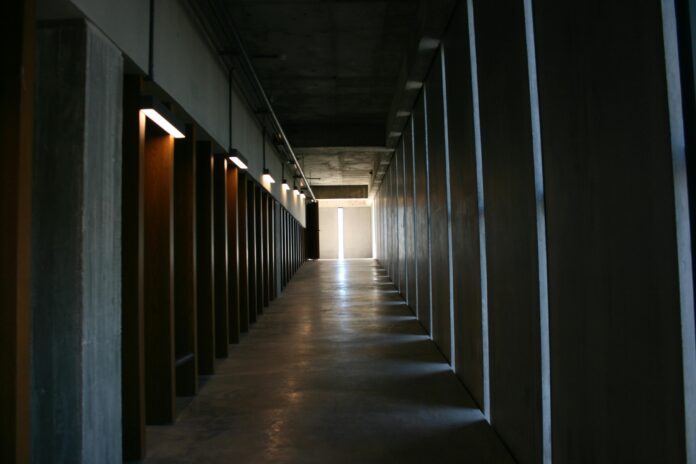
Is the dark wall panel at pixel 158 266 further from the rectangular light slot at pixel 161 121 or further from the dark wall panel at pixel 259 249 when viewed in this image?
the dark wall panel at pixel 259 249

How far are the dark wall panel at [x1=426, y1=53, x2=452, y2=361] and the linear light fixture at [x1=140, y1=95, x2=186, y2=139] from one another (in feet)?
9.87

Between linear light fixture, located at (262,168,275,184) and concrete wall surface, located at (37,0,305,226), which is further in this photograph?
linear light fixture, located at (262,168,275,184)

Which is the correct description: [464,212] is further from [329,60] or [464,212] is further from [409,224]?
[409,224]

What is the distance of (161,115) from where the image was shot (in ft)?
12.9

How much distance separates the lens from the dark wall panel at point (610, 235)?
5.93ft

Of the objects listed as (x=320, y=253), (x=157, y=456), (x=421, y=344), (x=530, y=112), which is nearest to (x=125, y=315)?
(x=157, y=456)

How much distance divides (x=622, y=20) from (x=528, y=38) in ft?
3.64

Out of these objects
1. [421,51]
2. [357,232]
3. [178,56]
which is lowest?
[357,232]

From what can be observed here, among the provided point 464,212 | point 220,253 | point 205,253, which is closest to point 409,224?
point 220,253

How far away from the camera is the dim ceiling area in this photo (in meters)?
6.90

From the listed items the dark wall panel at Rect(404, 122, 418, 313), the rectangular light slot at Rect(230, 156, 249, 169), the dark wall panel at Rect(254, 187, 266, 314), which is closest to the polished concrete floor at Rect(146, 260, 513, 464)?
the dark wall panel at Rect(404, 122, 418, 313)

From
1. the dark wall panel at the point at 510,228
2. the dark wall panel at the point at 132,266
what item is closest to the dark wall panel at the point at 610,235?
the dark wall panel at the point at 510,228

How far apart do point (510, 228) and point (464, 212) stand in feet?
4.73

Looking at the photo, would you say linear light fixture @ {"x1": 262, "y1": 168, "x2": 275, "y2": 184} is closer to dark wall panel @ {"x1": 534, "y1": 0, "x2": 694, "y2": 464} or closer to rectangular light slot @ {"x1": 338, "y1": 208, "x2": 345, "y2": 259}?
dark wall panel @ {"x1": 534, "y1": 0, "x2": 694, "y2": 464}
